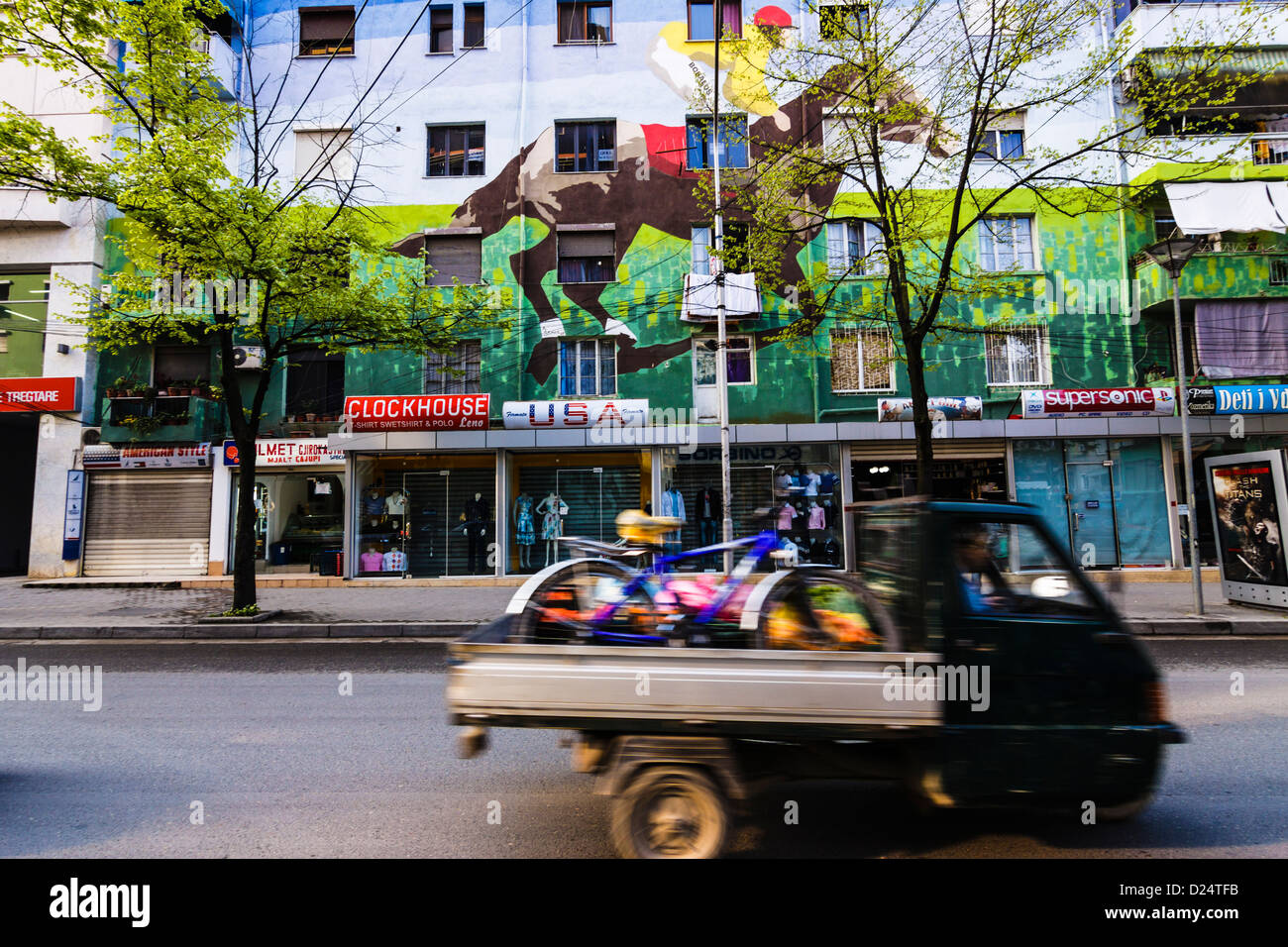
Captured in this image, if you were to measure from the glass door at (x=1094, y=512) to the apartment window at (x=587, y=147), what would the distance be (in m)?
15.2

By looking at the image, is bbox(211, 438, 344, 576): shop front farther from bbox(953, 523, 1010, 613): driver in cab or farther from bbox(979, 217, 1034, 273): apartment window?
bbox(979, 217, 1034, 273): apartment window

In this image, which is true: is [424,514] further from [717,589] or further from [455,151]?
[717,589]

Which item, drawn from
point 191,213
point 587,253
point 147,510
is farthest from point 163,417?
point 587,253

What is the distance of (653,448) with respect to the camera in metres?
18.2

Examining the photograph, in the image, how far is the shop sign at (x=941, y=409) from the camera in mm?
17406

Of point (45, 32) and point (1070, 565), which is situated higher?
point (45, 32)

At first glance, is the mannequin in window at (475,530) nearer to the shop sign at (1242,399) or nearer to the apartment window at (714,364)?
the apartment window at (714,364)

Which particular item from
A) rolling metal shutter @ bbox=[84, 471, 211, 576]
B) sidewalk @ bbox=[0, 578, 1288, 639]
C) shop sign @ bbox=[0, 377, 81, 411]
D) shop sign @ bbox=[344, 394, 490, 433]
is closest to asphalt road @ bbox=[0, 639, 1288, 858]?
sidewalk @ bbox=[0, 578, 1288, 639]

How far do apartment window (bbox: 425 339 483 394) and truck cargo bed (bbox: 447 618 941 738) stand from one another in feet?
53.8

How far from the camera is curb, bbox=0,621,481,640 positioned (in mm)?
10938

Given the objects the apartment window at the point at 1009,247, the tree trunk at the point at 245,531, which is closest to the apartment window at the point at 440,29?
the tree trunk at the point at 245,531

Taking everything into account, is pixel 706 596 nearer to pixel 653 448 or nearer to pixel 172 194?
pixel 172 194
